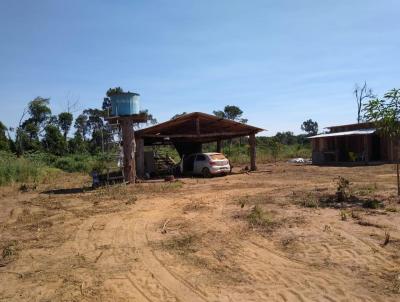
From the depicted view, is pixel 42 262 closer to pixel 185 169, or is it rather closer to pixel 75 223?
pixel 75 223

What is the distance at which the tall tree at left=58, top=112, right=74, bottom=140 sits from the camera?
161 ft

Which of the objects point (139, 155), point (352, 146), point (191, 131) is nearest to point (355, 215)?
point (139, 155)

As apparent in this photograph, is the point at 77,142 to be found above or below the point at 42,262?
above

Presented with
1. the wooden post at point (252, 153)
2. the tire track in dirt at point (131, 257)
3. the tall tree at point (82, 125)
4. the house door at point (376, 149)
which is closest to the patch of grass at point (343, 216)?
the tire track in dirt at point (131, 257)

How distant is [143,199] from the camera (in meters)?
14.4

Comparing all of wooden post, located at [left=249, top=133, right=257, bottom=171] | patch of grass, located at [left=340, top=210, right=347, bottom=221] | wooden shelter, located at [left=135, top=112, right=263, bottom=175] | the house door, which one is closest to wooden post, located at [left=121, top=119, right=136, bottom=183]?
wooden shelter, located at [left=135, top=112, right=263, bottom=175]

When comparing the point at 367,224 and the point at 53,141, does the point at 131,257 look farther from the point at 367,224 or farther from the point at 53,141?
the point at 53,141

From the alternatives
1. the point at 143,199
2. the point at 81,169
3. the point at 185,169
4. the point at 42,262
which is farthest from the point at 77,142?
the point at 42,262

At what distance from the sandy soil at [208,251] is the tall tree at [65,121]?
37960 millimetres

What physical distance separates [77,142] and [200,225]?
1645 inches

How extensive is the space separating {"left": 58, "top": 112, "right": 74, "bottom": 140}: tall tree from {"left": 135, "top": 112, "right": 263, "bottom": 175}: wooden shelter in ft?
71.7

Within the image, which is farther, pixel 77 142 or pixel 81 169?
pixel 77 142

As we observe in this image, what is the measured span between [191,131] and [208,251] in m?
21.3

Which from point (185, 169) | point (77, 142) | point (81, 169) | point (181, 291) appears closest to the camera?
point (181, 291)
